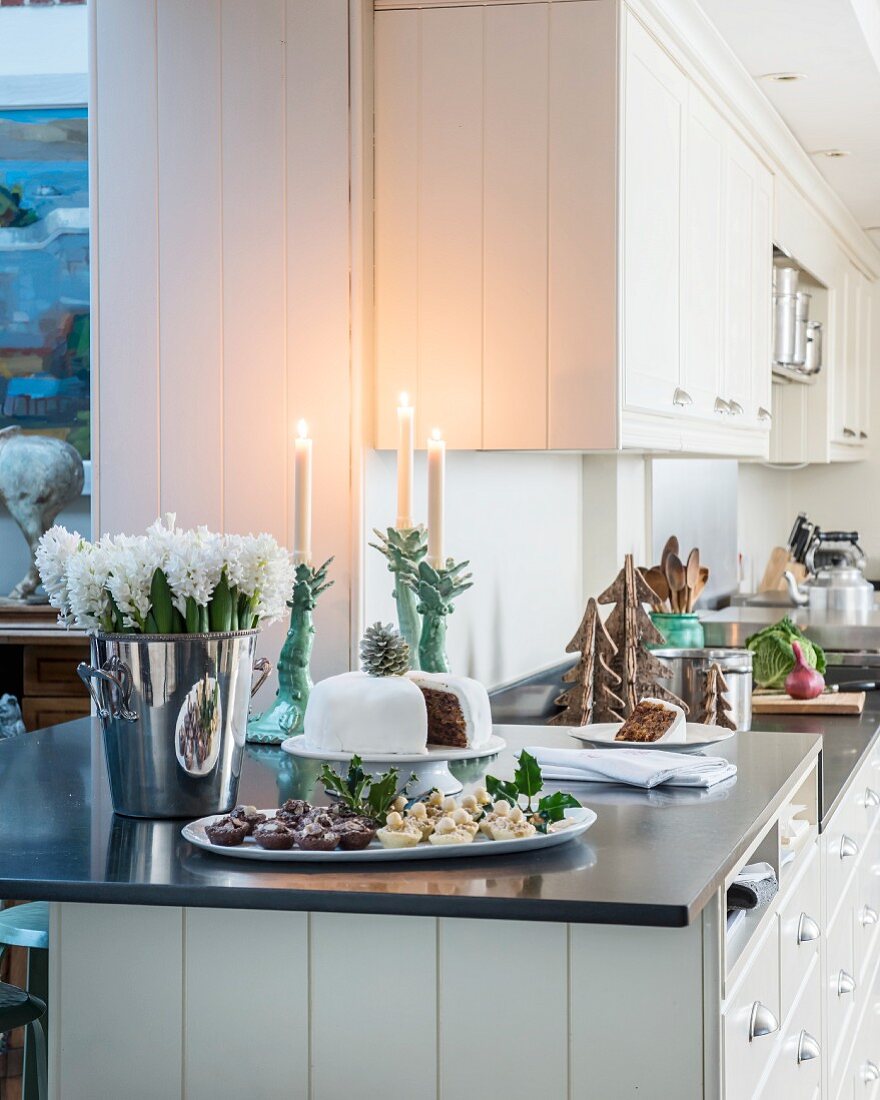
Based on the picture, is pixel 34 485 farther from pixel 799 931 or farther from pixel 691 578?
pixel 799 931

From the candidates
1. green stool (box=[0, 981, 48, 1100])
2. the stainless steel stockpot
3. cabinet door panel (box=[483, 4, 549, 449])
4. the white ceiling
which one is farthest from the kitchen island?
the white ceiling

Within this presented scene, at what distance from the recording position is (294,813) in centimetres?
149

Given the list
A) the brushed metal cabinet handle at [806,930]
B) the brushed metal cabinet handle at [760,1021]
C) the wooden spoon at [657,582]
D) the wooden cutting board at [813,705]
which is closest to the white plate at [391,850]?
the brushed metal cabinet handle at [760,1021]

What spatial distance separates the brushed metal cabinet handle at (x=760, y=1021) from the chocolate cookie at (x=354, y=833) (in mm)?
443

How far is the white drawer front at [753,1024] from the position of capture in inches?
55.7

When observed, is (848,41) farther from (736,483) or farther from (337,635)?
(736,483)

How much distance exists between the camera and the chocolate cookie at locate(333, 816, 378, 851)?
4.61 feet

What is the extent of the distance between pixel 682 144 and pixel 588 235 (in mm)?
578

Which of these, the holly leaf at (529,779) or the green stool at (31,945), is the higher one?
the holly leaf at (529,779)

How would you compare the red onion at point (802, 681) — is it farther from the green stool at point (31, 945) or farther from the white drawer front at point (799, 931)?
the green stool at point (31, 945)

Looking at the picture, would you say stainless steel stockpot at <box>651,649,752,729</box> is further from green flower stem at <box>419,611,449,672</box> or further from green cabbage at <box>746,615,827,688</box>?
green flower stem at <box>419,611,449,672</box>

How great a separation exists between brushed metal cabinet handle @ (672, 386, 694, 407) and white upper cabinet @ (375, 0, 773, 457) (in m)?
0.29

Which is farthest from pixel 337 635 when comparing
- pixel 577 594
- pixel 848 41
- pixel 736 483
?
pixel 736 483

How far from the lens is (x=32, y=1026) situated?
5.57 ft
